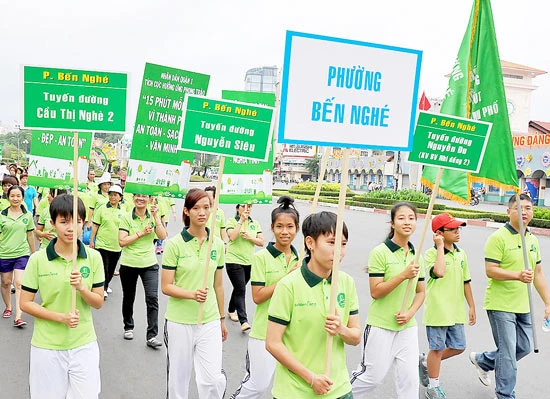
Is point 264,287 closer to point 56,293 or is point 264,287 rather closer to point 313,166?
point 56,293

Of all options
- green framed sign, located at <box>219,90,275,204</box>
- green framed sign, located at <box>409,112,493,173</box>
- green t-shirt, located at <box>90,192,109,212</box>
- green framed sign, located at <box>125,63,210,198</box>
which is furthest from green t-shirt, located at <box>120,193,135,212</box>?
green framed sign, located at <box>409,112,493,173</box>

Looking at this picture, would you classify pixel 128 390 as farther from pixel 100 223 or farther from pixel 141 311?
pixel 100 223

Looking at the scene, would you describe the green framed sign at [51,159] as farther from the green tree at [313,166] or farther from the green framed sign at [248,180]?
the green tree at [313,166]

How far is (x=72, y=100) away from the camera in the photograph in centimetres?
378

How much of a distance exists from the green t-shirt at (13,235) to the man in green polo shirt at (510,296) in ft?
16.3

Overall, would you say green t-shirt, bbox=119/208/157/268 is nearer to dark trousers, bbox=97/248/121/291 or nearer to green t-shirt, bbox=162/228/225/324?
dark trousers, bbox=97/248/121/291

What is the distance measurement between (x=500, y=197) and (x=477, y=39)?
125 ft

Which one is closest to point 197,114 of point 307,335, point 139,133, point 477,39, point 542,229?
point 139,133

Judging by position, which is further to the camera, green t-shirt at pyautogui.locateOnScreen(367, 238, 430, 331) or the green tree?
the green tree

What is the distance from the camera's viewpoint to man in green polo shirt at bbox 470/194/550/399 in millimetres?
4242

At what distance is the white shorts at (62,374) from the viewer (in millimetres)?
3139

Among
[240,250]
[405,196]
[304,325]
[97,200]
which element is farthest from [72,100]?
[405,196]

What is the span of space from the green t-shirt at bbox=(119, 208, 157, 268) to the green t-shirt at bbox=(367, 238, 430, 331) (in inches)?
111

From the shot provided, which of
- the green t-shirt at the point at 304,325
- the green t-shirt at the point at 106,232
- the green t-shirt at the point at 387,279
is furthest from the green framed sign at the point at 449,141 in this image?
the green t-shirt at the point at 106,232
